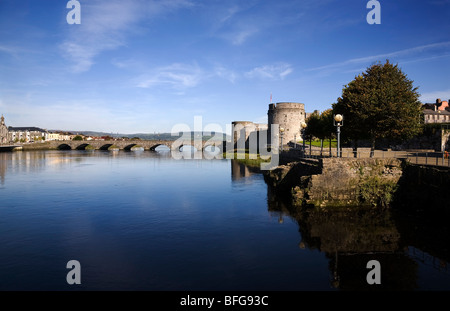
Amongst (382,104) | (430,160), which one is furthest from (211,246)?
(382,104)

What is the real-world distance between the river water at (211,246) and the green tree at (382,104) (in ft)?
34.7

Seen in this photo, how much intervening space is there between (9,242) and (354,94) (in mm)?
28491

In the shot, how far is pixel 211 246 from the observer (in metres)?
15.1

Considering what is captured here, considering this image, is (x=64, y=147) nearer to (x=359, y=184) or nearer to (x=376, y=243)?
(x=359, y=184)

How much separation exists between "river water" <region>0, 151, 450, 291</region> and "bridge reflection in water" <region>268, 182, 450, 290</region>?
0.16 feet

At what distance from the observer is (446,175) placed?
18.2 meters

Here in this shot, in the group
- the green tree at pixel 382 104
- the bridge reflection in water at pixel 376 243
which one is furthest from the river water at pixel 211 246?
the green tree at pixel 382 104

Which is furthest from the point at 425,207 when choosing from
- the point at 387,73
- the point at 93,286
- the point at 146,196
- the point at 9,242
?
the point at 9,242

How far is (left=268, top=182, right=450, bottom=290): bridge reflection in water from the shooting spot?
1159 centimetres

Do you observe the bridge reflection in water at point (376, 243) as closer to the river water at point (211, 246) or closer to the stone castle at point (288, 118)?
the river water at point (211, 246)

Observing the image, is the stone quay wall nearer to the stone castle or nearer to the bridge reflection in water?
the bridge reflection in water

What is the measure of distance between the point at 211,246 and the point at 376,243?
8.32 metres

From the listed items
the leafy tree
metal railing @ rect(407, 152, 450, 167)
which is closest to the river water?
metal railing @ rect(407, 152, 450, 167)
